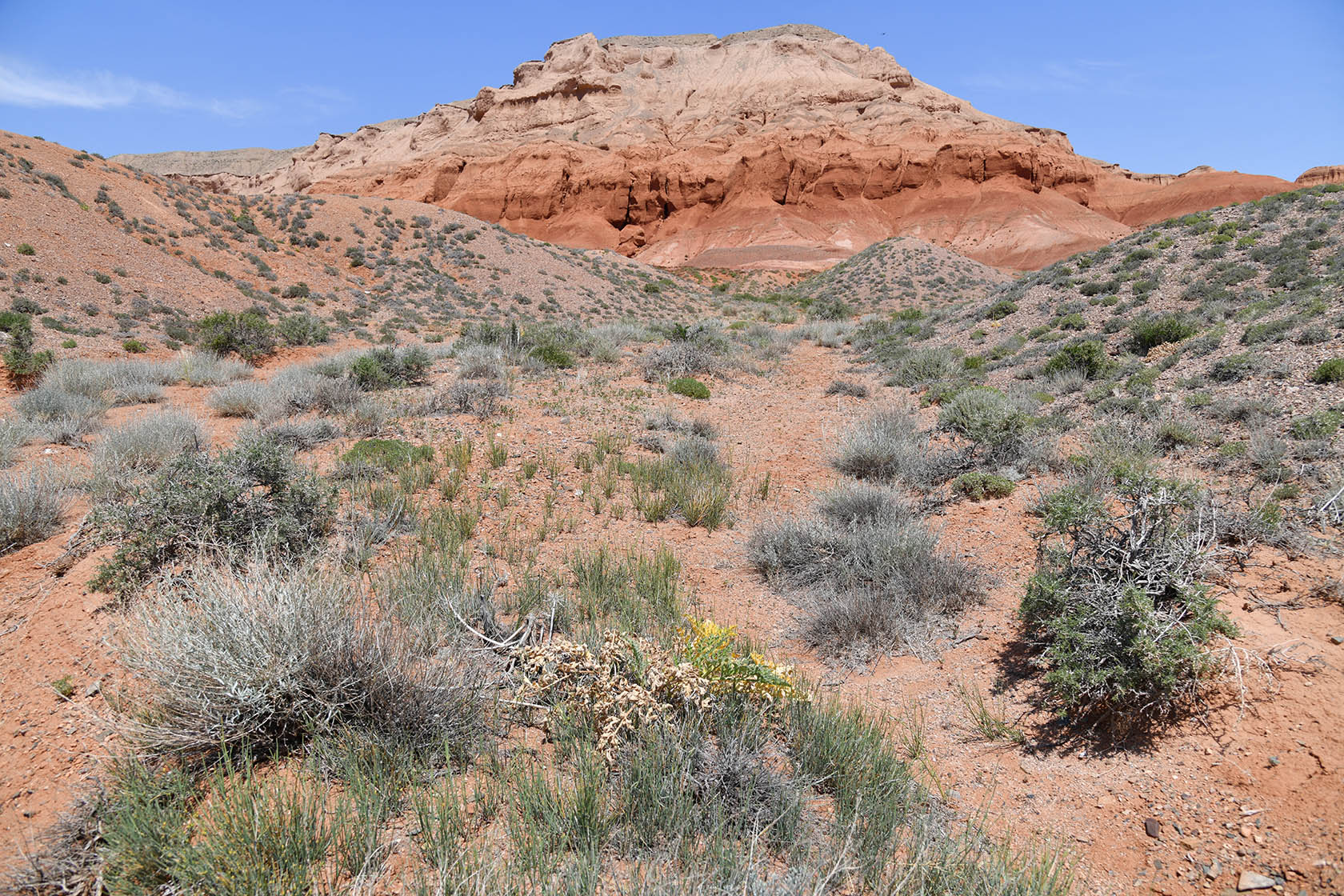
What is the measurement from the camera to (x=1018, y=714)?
3.15 meters

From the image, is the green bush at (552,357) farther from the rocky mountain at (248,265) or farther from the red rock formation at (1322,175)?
the red rock formation at (1322,175)

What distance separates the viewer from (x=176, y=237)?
67.5ft

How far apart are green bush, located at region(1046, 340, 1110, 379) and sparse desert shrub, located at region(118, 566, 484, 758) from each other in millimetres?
10318

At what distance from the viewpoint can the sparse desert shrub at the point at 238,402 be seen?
8.20 m

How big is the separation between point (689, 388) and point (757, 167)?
5065 centimetres

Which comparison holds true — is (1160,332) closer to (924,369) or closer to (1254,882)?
(924,369)

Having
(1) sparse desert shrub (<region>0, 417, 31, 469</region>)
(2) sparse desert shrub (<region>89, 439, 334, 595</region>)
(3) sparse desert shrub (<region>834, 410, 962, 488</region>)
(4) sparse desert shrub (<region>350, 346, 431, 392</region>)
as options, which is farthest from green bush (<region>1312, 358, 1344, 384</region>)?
(1) sparse desert shrub (<region>0, 417, 31, 469</region>)

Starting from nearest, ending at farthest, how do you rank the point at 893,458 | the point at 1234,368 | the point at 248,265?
the point at 893,458 < the point at 1234,368 < the point at 248,265

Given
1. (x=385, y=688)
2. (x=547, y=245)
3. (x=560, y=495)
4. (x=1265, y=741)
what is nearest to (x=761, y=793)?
(x=385, y=688)

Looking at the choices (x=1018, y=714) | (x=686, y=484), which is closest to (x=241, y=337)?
(x=686, y=484)

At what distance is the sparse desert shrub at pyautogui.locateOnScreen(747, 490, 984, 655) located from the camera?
12.8ft

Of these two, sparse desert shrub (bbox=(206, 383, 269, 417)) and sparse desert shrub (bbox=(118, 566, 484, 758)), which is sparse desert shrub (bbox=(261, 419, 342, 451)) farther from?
sparse desert shrub (bbox=(118, 566, 484, 758))

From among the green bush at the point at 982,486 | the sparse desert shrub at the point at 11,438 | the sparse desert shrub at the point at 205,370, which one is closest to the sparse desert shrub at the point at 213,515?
the sparse desert shrub at the point at 11,438

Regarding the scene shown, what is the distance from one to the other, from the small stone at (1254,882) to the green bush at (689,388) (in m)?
8.87
